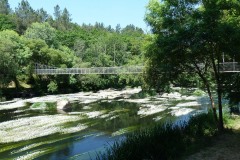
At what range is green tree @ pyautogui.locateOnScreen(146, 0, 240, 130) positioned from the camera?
11023mm

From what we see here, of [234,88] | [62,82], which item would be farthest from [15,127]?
[62,82]

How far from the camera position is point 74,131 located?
747 inches

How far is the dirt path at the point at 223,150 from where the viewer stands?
973 centimetres

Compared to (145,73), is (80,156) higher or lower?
lower

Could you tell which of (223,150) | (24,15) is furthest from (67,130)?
(24,15)

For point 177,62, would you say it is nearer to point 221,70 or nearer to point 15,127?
point 221,70

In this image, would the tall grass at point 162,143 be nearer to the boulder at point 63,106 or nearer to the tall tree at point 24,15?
the boulder at point 63,106

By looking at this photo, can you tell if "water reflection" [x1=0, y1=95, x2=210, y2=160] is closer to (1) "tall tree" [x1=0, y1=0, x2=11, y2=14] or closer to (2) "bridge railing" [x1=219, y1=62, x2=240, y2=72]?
(2) "bridge railing" [x1=219, y1=62, x2=240, y2=72]

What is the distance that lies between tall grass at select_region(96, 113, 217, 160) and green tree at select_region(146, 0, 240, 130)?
1.17 m

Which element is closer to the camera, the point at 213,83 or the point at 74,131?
the point at 213,83

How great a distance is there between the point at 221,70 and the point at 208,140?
149 inches

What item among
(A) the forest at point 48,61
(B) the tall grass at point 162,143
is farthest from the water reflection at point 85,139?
(A) the forest at point 48,61

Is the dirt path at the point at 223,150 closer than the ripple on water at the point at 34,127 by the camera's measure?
Yes

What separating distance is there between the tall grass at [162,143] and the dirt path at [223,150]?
1.26 feet
